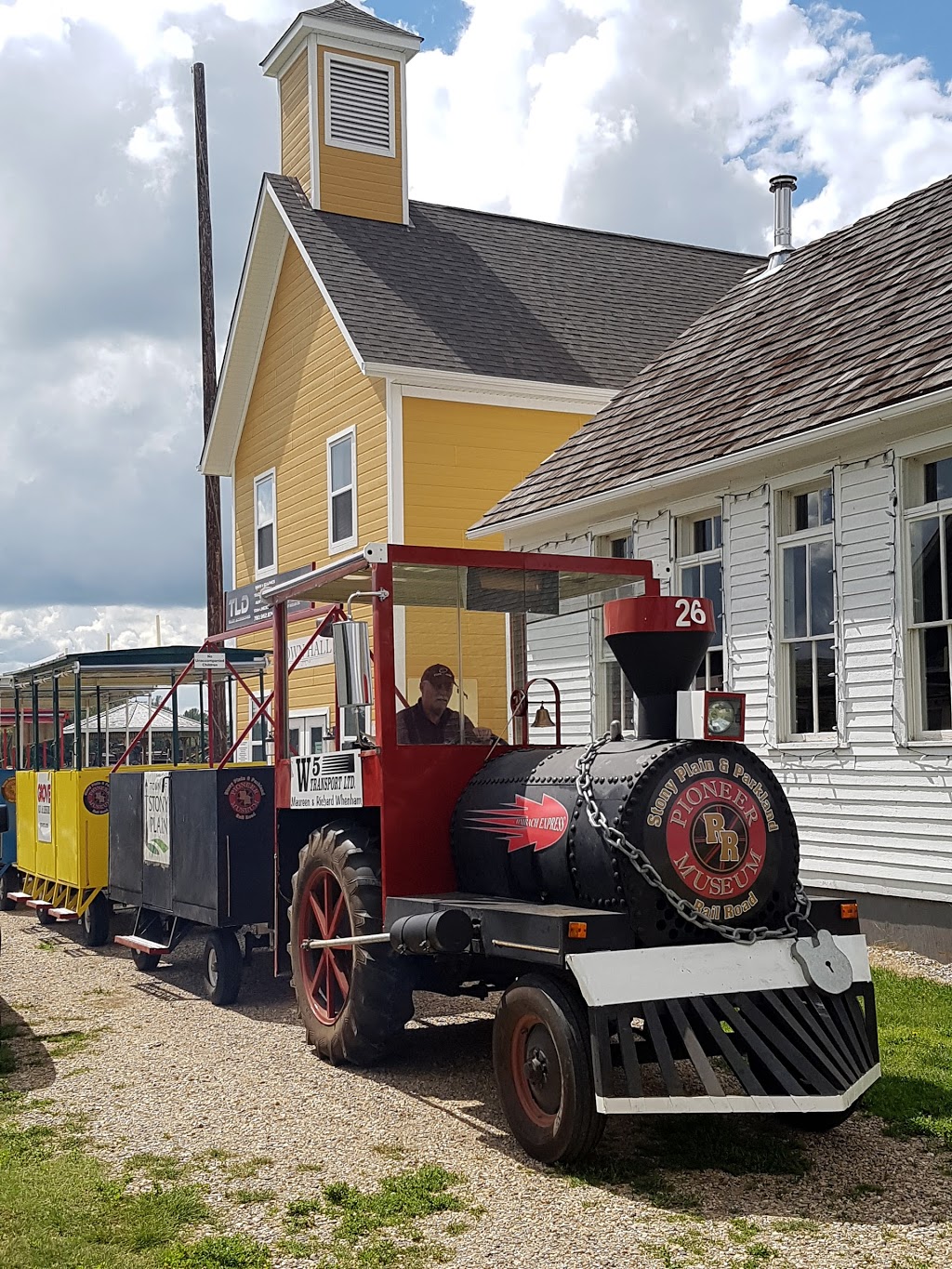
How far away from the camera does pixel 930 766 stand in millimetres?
9508

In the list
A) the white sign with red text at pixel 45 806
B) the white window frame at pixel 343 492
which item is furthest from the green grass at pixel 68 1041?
the white window frame at pixel 343 492

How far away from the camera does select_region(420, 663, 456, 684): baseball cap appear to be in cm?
733

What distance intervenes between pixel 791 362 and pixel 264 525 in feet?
35.5

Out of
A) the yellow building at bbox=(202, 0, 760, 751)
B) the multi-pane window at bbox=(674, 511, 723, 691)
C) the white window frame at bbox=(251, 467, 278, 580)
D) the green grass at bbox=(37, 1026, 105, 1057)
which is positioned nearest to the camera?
the green grass at bbox=(37, 1026, 105, 1057)

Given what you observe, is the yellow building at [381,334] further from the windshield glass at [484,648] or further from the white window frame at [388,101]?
the windshield glass at [484,648]

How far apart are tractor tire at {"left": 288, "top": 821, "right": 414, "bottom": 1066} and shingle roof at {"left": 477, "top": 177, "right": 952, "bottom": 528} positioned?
192 inches

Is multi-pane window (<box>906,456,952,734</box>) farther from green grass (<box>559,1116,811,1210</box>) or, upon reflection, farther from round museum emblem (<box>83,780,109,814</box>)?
round museum emblem (<box>83,780,109,814</box>)

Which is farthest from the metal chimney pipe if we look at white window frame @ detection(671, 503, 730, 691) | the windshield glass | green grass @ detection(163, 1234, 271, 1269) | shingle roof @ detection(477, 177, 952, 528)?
green grass @ detection(163, 1234, 271, 1269)

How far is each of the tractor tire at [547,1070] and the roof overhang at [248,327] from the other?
14.0 m

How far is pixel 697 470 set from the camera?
1128 cm

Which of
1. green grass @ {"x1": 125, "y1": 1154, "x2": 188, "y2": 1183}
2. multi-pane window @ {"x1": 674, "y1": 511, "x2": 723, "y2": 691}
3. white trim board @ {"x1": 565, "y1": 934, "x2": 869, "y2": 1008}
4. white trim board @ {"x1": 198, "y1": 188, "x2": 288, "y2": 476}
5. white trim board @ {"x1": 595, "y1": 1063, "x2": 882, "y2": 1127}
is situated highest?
white trim board @ {"x1": 198, "y1": 188, "x2": 288, "y2": 476}

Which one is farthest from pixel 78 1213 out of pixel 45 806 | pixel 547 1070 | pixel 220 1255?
pixel 45 806

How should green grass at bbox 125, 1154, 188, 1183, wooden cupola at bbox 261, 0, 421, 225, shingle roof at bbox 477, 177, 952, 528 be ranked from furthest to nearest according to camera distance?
wooden cupola at bbox 261, 0, 421, 225, shingle roof at bbox 477, 177, 952, 528, green grass at bbox 125, 1154, 188, 1183

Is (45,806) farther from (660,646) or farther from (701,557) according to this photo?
(660,646)
